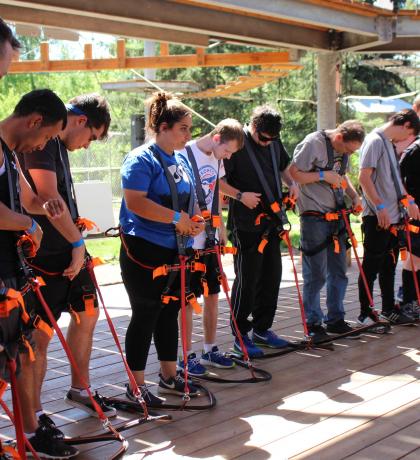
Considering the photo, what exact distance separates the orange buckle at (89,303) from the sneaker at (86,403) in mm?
478

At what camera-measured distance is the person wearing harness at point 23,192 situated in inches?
101

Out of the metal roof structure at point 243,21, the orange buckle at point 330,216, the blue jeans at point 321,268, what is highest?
the metal roof structure at point 243,21

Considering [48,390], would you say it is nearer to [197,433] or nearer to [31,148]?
[197,433]

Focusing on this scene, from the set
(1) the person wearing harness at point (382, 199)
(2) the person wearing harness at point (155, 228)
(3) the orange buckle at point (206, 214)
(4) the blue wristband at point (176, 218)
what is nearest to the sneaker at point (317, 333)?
(1) the person wearing harness at point (382, 199)

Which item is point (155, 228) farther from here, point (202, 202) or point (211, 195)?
point (211, 195)

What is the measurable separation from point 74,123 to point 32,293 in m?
0.97

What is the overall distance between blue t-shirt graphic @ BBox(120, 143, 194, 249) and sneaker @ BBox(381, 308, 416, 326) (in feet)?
7.95

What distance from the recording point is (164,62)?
33.1 feet

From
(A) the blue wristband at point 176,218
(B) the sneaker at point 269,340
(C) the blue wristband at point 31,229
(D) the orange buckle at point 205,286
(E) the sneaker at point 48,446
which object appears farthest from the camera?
(B) the sneaker at point 269,340

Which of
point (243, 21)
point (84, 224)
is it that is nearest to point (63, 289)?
point (84, 224)

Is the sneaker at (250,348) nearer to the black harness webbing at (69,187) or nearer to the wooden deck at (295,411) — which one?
the wooden deck at (295,411)

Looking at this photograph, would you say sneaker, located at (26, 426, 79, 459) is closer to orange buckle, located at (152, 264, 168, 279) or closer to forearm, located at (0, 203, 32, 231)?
orange buckle, located at (152, 264, 168, 279)

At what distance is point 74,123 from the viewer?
3395mm

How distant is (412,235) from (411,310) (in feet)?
1.91
